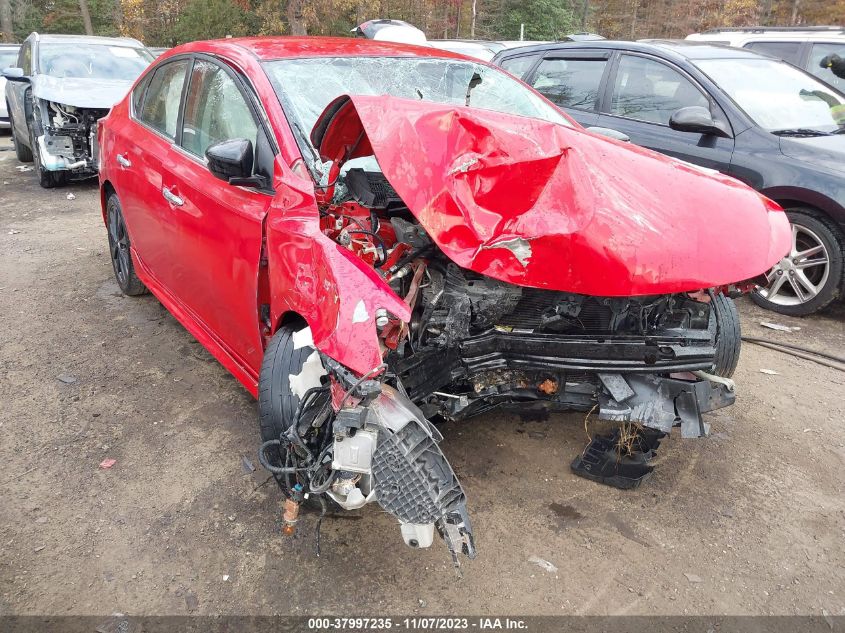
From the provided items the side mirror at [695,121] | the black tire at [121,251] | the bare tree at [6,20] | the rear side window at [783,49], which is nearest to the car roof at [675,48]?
the side mirror at [695,121]

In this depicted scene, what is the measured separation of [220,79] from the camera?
3.19 metres

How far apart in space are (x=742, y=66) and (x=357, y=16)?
56.3 ft

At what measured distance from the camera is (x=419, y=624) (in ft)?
7.19

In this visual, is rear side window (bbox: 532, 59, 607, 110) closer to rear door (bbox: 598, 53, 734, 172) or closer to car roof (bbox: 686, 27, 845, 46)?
rear door (bbox: 598, 53, 734, 172)

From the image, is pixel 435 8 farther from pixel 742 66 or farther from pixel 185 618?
pixel 185 618

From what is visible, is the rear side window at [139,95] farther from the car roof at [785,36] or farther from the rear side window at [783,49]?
the rear side window at [783,49]

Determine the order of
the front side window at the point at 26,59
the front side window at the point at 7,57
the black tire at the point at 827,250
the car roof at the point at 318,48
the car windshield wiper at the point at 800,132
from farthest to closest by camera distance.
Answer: the front side window at the point at 7,57
the front side window at the point at 26,59
the car windshield wiper at the point at 800,132
the black tire at the point at 827,250
the car roof at the point at 318,48

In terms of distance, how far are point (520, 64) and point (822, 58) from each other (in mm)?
3619

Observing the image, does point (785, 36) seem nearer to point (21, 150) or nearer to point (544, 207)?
point (544, 207)

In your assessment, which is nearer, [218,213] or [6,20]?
[218,213]

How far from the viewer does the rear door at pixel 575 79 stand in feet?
18.5

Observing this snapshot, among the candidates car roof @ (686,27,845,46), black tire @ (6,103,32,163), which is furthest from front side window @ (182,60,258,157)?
black tire @ (6,103,32,163)

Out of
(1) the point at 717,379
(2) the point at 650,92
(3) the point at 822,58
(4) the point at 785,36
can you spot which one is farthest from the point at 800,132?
(4) the point at 785,36

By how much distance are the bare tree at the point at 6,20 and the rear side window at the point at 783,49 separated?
91.6ft
